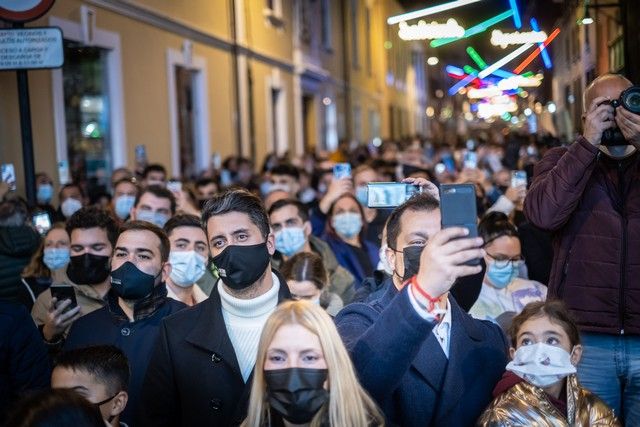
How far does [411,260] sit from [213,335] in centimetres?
90

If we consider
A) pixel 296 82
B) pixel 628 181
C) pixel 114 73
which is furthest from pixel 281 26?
pixel 628 181

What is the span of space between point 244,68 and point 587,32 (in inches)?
531

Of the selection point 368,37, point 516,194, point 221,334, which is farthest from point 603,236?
point 368,37

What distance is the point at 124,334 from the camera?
5305 millimetres

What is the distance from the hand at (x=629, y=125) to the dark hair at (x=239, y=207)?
1.68 m

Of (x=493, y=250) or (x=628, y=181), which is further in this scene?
(x=493, y=250)

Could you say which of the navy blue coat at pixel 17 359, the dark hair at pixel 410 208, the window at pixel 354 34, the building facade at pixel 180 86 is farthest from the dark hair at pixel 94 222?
the window at pixel 354 34

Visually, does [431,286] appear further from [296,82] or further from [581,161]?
[296,82]

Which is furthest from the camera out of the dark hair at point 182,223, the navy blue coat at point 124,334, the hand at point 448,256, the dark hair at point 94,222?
the dark hair at point 182,223

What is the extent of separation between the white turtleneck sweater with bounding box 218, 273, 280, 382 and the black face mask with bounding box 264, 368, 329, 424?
40.3 inches

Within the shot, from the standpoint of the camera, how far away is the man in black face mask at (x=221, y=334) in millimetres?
4375

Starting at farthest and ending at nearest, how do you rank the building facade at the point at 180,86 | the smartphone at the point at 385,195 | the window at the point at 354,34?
the window at the point at 354,34 < the building facade at the point at 180,86 < the smartphone at the point at 385,195

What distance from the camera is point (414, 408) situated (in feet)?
13.0

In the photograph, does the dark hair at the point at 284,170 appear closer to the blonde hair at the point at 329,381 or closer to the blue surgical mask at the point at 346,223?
the blue surgical mask at the point at 346,223
